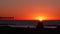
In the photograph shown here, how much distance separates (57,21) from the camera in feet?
33.2

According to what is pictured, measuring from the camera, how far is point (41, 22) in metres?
9.81

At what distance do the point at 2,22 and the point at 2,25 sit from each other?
239 millimetres

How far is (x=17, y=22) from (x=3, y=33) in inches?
33.1

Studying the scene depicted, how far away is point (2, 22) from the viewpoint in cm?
1015

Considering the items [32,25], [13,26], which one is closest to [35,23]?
[32,25]

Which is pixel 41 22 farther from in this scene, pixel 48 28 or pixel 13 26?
pixel 13 26

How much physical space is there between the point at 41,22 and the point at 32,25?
1.22 feet

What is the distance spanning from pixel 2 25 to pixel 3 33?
A: 43 cm

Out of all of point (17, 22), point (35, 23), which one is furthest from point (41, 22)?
point (17, 22)

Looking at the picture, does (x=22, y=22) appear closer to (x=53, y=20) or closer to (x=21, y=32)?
(x=21, y=32)

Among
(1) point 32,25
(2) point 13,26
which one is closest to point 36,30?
(1) point 32,25

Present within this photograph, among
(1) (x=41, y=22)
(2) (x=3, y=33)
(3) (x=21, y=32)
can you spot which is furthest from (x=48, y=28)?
(2) (x=3, y=33)

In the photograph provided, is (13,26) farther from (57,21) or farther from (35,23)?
(57,21)

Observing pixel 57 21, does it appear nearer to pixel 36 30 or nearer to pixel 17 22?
pixel 36 30
